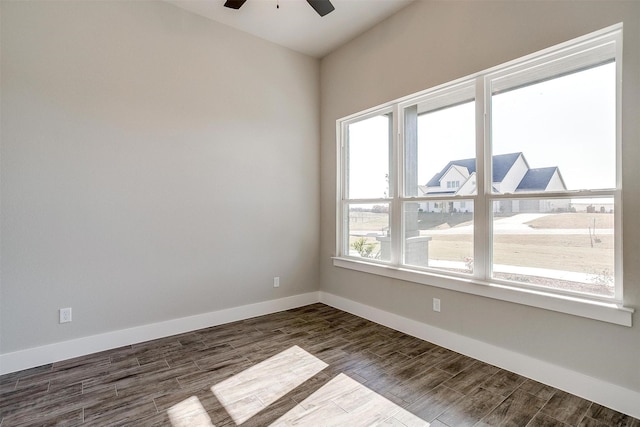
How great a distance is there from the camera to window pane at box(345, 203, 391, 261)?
364 centimetres

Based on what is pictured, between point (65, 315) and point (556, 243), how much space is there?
3.95 metres

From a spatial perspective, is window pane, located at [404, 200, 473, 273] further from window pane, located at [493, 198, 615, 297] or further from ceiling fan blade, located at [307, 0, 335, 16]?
ceiling fan blade, located at [307, 0, 335, 16]

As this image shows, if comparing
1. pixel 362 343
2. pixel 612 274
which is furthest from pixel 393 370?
pixel 612 274

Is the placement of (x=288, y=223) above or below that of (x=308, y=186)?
below

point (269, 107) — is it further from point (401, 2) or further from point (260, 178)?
point (401, 2)

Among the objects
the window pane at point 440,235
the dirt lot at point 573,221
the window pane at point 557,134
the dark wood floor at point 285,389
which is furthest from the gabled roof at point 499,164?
the dark wood floor at point 285,389

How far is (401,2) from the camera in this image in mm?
3107

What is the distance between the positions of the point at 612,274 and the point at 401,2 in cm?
291

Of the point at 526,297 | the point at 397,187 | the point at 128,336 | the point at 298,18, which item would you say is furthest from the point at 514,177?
the point at 128,336

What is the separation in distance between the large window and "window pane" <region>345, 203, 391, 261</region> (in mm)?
23

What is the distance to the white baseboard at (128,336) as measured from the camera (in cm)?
251

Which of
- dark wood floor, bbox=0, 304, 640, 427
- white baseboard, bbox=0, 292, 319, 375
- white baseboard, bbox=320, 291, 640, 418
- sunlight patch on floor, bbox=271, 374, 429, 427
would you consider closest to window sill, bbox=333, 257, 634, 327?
white baseboard, bbox=320, 291, 640, 418

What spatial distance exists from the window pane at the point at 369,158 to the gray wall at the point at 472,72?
0.23 metres

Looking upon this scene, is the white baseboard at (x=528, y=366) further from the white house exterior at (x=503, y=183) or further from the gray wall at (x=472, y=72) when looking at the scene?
the white house exterior at (x=503, y=183)
